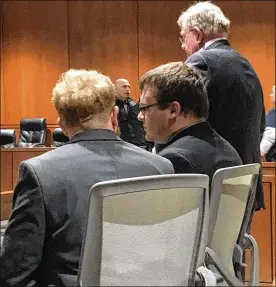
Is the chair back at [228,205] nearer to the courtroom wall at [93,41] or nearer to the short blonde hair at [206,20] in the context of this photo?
the short blonde hair at [206,20]

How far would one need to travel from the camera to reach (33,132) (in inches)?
331

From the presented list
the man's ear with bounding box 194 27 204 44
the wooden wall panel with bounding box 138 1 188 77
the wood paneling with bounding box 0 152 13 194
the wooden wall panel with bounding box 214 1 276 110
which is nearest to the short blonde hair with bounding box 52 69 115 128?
the man's ear with bounding box 194 27 204 44

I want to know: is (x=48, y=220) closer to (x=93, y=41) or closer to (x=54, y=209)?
(x=54, y=209)

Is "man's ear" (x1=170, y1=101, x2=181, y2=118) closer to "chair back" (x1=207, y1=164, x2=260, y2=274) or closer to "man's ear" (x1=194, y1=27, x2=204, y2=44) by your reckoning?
"chair back" (x1=207, y1=164, x2=260, y2=274)

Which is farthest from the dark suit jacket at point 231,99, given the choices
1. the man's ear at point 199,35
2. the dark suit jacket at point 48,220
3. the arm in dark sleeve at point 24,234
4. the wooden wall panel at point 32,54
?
the wooden wall panel at point 32,54

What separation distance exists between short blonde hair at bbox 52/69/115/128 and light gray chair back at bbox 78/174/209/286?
47 centimetres

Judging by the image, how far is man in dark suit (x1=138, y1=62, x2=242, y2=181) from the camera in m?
2.12

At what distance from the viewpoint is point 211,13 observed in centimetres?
281

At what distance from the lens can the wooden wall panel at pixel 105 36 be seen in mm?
Result: 8703

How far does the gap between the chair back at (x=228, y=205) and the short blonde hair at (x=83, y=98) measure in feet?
1.33

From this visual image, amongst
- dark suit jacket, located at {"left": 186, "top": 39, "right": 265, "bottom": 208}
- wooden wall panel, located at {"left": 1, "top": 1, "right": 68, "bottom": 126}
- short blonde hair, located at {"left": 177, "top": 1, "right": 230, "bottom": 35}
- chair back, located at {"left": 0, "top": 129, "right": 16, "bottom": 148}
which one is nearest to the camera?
dark suit jacket, located at {"left": 186, "top": 39, "right": 265, "bottom": 208}

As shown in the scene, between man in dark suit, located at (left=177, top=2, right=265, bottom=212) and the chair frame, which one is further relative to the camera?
man in dark suit, located at (left=177, top=2, right=265, bottom=212)

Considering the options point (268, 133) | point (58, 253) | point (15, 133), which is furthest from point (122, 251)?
point (15, 133)

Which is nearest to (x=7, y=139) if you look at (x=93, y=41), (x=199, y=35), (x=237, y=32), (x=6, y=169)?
(x=6, y=169)
